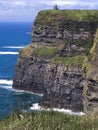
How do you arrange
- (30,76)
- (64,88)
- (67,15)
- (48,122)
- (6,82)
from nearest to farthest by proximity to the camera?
(48,122)
(64,88)
(30,76)
(67,15)
(6,82)

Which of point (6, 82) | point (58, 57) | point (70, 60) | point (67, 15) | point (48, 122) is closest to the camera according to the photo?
point (48, 122)

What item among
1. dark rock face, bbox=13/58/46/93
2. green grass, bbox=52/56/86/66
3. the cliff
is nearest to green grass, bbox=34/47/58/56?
the cliff

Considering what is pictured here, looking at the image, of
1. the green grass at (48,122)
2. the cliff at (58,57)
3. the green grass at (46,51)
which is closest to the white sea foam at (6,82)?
the cliff at (58,57)

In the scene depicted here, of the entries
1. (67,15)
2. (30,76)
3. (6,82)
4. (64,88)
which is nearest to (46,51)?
(30,76)

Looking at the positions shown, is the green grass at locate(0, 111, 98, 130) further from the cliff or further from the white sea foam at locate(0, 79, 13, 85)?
the white sea foam at locate(0, 79, 13, 85)

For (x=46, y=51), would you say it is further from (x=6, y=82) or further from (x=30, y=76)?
(x=6, y=82)

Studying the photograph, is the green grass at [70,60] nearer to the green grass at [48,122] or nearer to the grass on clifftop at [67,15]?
the grass on clifftop at [67,15]
